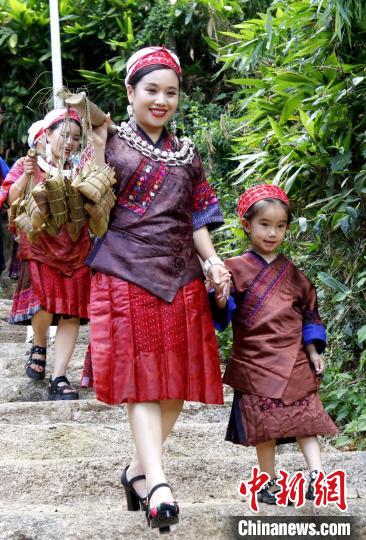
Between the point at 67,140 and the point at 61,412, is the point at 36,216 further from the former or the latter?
the point at 61,412

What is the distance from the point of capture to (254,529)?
2.64 m

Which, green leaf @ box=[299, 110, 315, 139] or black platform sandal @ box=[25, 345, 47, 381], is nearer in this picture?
green leaf @ box=[299, 110, 315, 139]

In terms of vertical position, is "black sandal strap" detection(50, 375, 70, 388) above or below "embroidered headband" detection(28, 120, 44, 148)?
below

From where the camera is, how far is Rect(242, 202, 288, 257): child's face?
122 inches

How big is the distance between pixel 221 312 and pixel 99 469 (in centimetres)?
79

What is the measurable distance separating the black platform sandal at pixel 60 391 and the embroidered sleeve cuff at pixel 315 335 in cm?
177

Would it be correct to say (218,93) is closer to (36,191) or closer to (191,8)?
(191,8)

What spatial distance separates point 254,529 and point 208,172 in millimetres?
4358

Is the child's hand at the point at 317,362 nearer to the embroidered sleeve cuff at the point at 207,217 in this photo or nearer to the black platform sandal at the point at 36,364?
the embroidered sleeve cuff at the point at 207,217

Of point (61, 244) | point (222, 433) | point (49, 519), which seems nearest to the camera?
point (49, 519)

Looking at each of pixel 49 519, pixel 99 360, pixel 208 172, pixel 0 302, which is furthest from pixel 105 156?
pixel 0 302

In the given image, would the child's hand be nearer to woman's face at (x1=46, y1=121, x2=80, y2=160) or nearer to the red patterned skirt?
woman's face at (x1=46, y1=121, x2=80, y2=160)

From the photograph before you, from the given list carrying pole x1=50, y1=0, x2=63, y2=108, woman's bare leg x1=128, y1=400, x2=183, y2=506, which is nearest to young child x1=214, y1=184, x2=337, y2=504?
woman's bare leg x1=128, y1=400, x2=183, y2=506

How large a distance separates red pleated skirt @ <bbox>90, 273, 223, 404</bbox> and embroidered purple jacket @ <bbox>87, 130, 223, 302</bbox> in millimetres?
44
